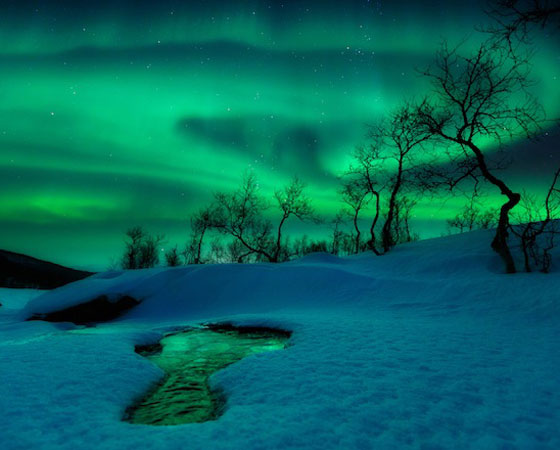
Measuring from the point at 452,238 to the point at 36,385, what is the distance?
18887mm

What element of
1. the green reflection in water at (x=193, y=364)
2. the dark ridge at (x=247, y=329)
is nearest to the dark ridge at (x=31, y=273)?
the dark ridge at (x=247, y=329)

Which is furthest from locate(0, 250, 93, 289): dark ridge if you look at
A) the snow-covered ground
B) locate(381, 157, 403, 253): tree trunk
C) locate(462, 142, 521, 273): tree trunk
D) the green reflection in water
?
locate(462, 142, 521, 273): tree trunk

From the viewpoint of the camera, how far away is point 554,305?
9648 mm

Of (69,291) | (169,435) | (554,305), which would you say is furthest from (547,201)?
(69,291)

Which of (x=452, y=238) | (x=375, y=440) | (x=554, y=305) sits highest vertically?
(x=452, y=238)

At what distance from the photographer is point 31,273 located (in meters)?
78.9

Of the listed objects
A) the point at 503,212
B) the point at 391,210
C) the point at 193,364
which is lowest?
the point at 193,364

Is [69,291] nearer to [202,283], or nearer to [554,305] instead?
[202,283]

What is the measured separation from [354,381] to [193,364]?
3.69m

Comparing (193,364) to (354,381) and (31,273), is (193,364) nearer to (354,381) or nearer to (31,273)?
(354,381)

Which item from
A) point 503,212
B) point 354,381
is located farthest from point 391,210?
point 354,381

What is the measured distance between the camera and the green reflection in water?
4918 mm

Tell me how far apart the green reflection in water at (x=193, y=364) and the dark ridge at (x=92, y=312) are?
302 inches

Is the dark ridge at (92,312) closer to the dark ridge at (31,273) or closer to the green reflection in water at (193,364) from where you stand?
the green reflection in water at (193,364)
